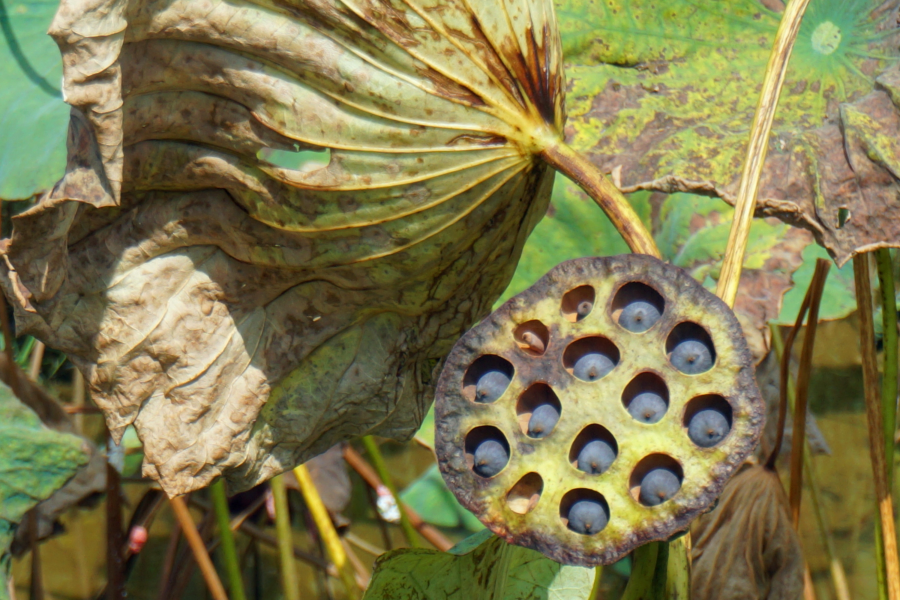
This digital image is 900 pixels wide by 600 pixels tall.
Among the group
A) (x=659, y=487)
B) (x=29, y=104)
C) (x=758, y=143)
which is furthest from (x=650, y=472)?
(x=29, y=104)

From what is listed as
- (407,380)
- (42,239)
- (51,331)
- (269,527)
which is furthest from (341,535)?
(42,239)

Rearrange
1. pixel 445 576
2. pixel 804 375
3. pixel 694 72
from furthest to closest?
pixel 804 375 → pixel 694 72 → pixel 445 576

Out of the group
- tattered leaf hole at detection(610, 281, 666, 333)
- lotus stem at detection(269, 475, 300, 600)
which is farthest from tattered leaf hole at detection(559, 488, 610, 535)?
lotus stem at detection(269, 475, 300, 600)

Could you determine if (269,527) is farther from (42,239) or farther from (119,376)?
(42,239)

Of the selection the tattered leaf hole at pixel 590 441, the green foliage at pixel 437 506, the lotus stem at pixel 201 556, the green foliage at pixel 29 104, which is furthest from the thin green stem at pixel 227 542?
the tattered leaf hole at pixel 590 441

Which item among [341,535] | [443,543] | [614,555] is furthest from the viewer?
[341,535]

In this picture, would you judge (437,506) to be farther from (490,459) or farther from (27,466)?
(490,459)

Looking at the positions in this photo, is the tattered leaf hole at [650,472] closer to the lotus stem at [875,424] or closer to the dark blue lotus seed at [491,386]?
the dark blue lotus seed at [491,386]
